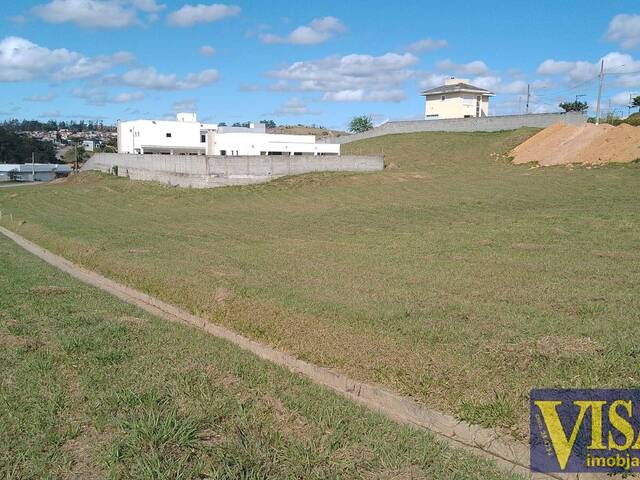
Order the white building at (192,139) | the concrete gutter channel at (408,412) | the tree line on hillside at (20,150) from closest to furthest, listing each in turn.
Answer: the concrete gutter channel at (408,412) < the white building at (192,139) < the tree line on hillside at (20,150)

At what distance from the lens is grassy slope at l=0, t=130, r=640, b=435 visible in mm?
6434

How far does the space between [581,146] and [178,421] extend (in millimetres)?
39527

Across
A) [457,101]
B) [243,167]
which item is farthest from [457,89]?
[243,167]

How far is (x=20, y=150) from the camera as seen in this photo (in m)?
125

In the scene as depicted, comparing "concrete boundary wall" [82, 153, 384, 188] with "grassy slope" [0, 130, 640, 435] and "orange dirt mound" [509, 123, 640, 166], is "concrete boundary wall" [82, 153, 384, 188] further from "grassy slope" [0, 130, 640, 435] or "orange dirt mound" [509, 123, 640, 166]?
"orange dirt mound" [509, 123, 640, 166]

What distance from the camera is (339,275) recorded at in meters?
12.3

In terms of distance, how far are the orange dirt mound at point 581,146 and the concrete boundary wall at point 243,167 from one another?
35.7 ft

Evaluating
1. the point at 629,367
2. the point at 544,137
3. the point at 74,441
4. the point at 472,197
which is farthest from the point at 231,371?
the point at 544,137

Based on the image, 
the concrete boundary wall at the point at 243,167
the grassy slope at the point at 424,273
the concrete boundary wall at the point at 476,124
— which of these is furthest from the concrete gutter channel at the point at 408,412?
the concrete boundary wall at the point at 476,124

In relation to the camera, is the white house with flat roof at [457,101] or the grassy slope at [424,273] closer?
the grassy slope at [424,273]

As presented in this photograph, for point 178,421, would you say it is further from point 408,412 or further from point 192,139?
point 192,139

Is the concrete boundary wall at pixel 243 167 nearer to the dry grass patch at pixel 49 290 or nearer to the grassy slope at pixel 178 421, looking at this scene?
the dry grass patch at pixel 49 290

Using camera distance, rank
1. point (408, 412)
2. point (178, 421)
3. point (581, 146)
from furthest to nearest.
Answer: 1. point (581, 146)
2. point (408, 412)
3. point (178, 421)

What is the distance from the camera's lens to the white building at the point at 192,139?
5766 cm
